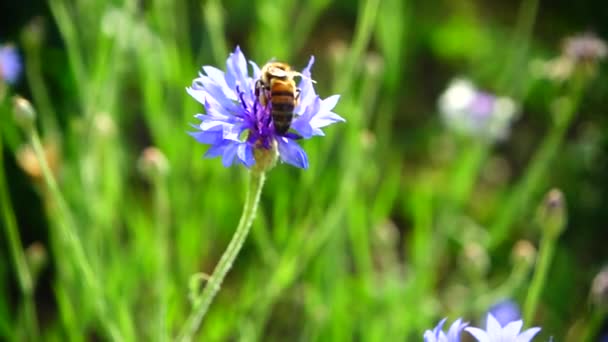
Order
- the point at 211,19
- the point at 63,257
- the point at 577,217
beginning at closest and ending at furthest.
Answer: the point at 63,257 < the point at 211,19 < the point at 577,217

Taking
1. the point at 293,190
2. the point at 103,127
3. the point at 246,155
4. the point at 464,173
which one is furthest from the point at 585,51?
the point at 246,155

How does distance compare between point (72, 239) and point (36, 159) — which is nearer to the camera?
point (72, 239)

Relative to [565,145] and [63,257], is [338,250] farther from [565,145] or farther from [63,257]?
[565,145]

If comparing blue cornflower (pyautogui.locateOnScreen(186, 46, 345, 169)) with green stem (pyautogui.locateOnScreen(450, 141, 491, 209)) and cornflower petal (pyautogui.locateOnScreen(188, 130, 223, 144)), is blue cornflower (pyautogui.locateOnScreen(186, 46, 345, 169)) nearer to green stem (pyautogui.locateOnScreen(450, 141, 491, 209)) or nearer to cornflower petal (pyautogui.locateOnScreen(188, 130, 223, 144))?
cornflower petal (pyautogui.locateOnScreen(188, 130, 223, 144))

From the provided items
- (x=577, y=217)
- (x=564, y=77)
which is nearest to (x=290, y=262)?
(x=564, y=77)

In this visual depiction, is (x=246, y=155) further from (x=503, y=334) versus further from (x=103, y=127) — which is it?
(x=103, y=127)

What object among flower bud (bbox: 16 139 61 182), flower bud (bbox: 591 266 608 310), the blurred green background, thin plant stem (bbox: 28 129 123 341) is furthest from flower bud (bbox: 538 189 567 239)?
flower bud (bbox: 16 139 61 182)

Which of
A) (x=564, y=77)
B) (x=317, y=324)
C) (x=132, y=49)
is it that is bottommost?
(x=317, y=324)
